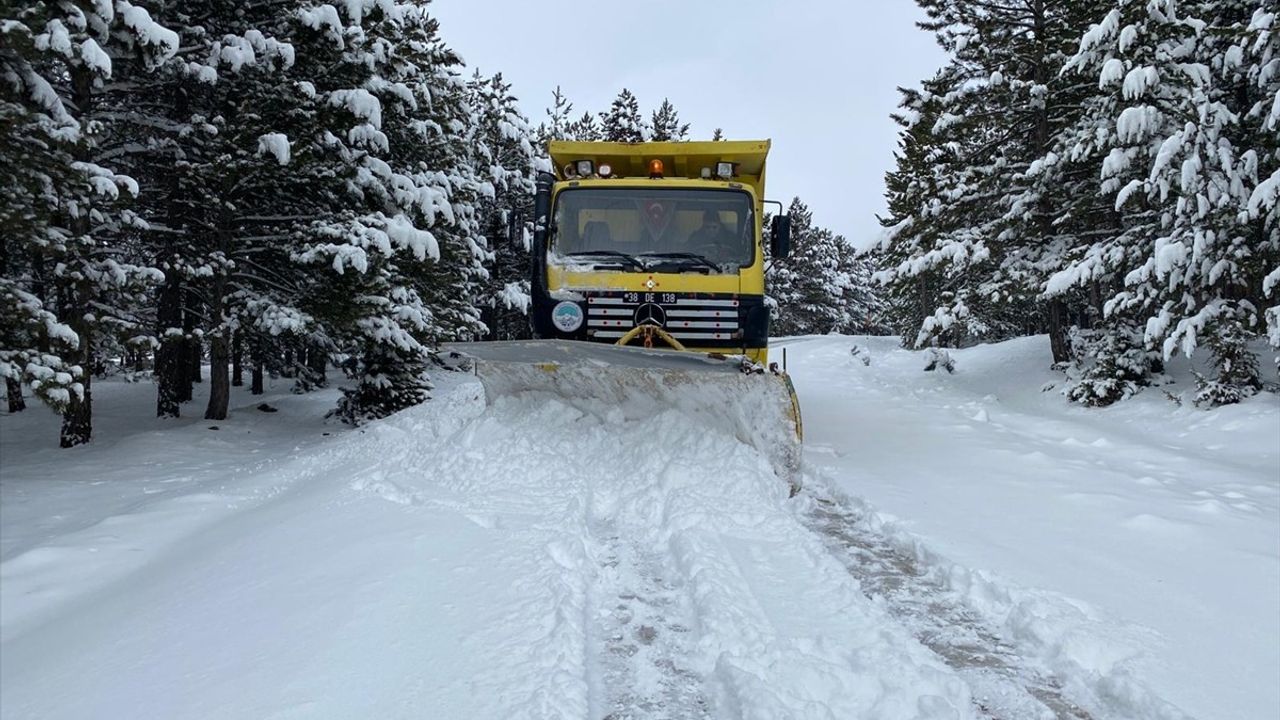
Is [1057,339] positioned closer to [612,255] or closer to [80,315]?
[612,255]

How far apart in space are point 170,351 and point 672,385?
38.2ft

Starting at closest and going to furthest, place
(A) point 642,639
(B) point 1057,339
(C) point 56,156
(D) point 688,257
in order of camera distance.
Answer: (A) point 642,639 → (C) point 56,156 → (D) point 688,257 → (B) point 1057,339

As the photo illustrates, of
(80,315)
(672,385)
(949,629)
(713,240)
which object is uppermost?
(713,240)

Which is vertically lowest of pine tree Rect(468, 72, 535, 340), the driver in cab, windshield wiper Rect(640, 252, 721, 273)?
windshield wiper Rect(640, 252, 721, 273)

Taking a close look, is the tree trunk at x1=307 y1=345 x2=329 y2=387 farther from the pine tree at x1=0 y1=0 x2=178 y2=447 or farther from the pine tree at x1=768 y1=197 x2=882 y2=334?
the pine tree at x1=768 y1=197 x2=882 y2=334

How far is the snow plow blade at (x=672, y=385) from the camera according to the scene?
5977 millimetres

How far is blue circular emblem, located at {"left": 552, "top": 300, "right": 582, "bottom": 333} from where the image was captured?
6969 millimetres

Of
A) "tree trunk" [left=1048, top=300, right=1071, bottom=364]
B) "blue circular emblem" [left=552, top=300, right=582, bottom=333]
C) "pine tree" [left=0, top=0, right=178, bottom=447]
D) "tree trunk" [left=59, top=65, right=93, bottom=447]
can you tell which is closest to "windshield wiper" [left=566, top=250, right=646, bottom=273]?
"blue circular emblem" [left=552, top=300, right=582, bottom=333]

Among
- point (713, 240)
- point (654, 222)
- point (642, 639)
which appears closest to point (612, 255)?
point (654, 222)

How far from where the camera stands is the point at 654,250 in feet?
23.9

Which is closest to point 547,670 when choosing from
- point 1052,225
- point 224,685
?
point 224,685

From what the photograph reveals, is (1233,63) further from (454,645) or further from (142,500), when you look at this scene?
(142,500)

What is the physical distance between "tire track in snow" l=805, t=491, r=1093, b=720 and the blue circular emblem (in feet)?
9.98

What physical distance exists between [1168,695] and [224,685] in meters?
3.77
